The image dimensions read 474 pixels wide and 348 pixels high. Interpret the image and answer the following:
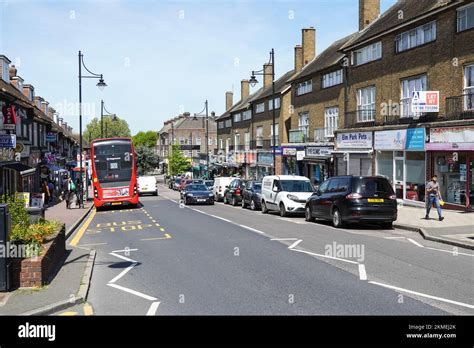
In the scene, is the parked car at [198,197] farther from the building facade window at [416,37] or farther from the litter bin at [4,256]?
the litter bin at [4,256]

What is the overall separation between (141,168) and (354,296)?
97.3m

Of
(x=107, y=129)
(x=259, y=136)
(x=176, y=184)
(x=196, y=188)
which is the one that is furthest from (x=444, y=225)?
(x=107, y=129)

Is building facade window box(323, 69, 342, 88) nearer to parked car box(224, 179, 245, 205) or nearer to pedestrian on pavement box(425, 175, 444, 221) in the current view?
parked car box(224, 179, 245, 205)

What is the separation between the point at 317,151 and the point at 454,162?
15576 millimetres

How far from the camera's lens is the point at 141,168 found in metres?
103

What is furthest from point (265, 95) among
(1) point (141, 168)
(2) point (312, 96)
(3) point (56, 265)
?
(1) point (141, 168)

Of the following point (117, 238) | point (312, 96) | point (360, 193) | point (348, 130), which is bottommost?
point (117, 238)

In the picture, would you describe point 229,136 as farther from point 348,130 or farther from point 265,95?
point 348,130

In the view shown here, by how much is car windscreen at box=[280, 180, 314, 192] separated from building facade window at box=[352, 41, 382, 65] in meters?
9.96

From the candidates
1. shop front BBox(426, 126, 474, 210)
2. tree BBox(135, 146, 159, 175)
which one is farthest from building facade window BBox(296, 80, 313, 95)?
A: tree BBox(135, 146, 159, 175)

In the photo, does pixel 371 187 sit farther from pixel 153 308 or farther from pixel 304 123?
pixel 304 123

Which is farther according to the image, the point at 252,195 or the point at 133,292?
the point at 252,195

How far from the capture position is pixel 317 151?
122 ft

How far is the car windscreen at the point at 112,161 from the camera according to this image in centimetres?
2931
